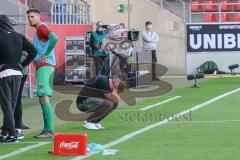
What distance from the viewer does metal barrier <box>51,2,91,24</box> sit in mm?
25797

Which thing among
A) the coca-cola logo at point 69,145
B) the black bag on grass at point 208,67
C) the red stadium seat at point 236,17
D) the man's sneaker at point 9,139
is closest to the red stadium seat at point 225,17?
the red stadium seat at point 236,17

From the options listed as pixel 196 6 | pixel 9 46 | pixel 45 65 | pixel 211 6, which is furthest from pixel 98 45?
pixel 211 6

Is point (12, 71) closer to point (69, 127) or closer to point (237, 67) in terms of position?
point (69, 127)

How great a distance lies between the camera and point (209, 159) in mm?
9688

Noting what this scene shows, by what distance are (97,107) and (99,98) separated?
0.16m

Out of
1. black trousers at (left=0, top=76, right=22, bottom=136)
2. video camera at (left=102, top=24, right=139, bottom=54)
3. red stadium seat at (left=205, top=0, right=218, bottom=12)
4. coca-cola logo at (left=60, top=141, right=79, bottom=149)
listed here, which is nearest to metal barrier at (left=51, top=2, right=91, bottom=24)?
video camera at (left=102, top=24, right=139, bottom=54)

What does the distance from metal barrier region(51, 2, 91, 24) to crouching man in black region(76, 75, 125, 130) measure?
12563 mm

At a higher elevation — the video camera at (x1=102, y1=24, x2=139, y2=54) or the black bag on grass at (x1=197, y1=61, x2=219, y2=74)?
the video camera at (x1=102, y1=24, x2=139, y2=54)

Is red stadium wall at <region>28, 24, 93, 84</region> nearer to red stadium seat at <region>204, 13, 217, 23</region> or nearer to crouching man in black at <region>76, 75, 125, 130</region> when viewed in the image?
red stadium seat at <region>204, 13, 217, 23</region>

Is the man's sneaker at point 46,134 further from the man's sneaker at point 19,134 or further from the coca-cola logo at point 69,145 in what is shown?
the coca-cola logo at point 69,145

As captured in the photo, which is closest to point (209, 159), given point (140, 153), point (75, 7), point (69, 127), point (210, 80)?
point (140, 153)

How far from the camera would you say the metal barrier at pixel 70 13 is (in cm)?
2580

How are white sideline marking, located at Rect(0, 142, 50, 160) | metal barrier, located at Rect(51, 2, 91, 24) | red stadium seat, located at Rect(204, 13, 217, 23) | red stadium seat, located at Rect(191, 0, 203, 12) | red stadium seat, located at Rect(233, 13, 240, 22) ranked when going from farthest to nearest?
red stadium seat, located at Rect(191, 0, 203, 12), red stadium seat, located at Rect(204, 13, 217, 23), red stadium seat, located at Rect(233, 13, 240, 22), metal barrier, located at Rect(51, 2, 91, 24), white sideline marking, located at Rect(0, 142, 50, 160)

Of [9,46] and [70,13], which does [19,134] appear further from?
[70,13]
